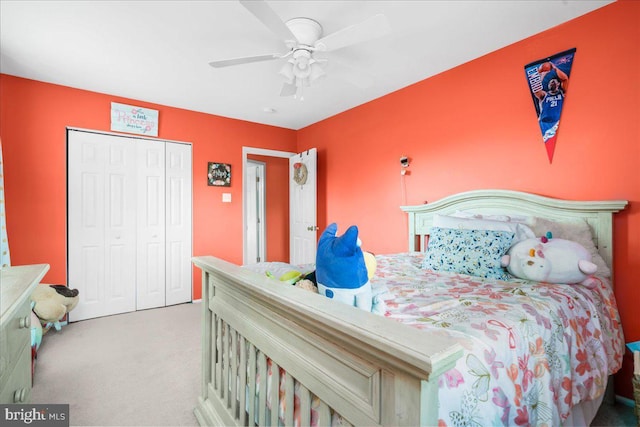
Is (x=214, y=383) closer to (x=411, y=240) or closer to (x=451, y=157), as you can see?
(x=411, y=240)

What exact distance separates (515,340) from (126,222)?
374 cm

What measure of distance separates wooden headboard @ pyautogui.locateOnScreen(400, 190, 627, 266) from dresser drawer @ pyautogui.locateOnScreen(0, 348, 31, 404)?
2.70 m

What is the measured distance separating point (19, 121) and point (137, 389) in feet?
9.23

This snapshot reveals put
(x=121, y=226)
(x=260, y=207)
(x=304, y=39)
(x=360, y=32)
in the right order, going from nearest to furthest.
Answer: (x=360, y=32)
(x=304, y=39)
(x=121, y=226)
(x=260, y=207)

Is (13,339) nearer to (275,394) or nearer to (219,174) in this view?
(275,394)

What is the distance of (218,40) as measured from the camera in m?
2.22

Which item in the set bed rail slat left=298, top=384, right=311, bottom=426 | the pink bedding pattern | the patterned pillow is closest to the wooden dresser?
bed rail slat left=298, top=384, right=311, bottom=426

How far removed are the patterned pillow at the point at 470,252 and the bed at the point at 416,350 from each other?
77 millimetres

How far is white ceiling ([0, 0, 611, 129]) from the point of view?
1.86 m

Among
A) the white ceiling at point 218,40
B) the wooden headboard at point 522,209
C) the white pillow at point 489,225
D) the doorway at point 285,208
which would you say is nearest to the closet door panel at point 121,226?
the white ceiling at point 218,40

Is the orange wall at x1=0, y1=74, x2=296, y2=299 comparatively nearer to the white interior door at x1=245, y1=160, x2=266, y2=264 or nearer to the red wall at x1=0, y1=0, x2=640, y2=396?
the red wall at x1=0, y1=0, x2=640, y2=396

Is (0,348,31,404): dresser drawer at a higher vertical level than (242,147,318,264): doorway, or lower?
lower

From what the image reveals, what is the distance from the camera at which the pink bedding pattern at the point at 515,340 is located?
2.77 ft

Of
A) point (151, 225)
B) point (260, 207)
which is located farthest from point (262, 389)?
point (260, 207)
